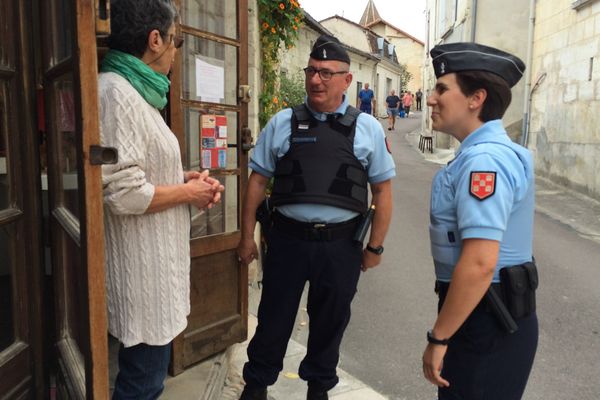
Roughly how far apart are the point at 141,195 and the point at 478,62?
116 centimetres

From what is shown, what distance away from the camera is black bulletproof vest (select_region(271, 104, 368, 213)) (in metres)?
2.61

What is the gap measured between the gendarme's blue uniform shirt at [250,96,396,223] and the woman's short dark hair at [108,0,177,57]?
41.7 inches

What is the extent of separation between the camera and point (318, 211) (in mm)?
2613

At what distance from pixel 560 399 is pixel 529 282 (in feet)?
6.18

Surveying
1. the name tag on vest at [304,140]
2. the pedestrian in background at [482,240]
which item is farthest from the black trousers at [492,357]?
the name tag on vest at [304,140]

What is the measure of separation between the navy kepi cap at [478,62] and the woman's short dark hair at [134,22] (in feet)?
3.13

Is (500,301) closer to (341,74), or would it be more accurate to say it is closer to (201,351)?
(341,74)

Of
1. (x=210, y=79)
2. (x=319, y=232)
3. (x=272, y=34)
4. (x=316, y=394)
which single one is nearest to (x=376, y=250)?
(x=319, y=232)

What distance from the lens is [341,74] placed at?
2.75 metres

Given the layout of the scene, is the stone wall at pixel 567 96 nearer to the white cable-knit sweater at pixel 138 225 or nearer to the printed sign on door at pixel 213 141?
the printed sign on door at pixel 213 141

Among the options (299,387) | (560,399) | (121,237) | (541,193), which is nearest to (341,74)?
(121,237)

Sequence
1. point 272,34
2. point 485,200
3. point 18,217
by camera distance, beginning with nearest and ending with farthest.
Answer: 1. point 485,200
2. point 18,217
3. point 272,34

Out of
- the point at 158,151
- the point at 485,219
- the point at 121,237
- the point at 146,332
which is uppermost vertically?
the point at 158,151

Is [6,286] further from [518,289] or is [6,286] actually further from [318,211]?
[518,289]
